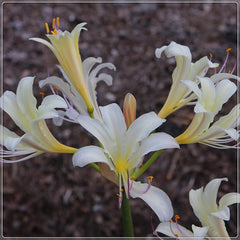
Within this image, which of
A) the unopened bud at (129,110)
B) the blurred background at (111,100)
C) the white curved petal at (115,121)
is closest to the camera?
the white curved petal at (115,121)

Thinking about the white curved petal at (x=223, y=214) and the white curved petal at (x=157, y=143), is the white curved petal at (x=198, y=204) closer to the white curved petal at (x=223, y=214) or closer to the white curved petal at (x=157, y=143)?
the white curved petal at (x=223, y=214)

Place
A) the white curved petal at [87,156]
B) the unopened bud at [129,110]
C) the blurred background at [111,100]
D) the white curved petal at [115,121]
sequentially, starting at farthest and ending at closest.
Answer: the blurred background at [111,100] → the unopened bud at [129,110] → the white curved petal at [115,121] → the white curved petal at [87,156]

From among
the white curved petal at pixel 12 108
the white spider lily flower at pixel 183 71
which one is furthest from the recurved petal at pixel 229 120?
the white curved petal at pixel 12 108

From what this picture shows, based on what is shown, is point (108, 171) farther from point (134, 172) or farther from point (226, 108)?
point (226, 108)

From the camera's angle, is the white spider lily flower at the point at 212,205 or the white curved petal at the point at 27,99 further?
the white spider lily flower at the point at 212,205

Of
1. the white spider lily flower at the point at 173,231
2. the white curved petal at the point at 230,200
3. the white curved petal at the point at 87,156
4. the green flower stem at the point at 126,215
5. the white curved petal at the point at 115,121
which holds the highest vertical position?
the white curved petal at the point at 115,121

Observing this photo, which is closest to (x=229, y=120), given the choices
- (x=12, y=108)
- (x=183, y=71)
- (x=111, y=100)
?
(x=183, y=71)
